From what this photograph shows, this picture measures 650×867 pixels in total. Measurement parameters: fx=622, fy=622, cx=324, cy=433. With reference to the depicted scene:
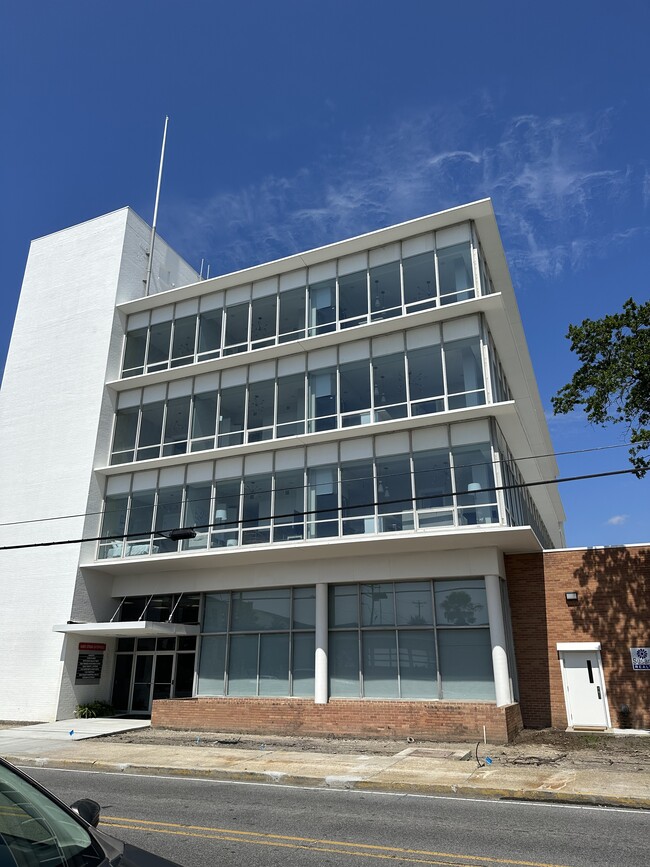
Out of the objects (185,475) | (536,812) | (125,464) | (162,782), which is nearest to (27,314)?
(125,464)

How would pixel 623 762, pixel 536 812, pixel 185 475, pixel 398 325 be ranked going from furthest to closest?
pixel 185 475 < pixel 398 325 < pixel 623 762 < pixel 536 812

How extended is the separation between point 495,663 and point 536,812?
390 inches

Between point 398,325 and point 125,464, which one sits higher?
point 398,325

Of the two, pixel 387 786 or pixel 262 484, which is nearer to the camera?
pixel 387 786

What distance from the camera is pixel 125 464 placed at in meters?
25.8

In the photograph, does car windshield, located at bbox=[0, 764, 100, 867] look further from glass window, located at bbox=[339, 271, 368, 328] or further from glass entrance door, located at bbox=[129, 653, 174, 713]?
glass entrance door, located at bbox=[129, 653, 174, 713]

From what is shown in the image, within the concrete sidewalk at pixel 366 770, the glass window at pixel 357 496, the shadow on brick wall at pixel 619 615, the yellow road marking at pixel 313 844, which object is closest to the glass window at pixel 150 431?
the glass window at pixel 357 496

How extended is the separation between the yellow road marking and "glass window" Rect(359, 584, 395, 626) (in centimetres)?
1304

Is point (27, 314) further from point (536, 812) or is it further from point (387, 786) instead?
point (536, 812)

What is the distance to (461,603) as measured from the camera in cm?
2025

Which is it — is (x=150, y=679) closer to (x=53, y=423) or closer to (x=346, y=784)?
(x=53, y=423)

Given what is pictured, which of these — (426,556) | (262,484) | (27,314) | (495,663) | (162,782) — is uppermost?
(27,314)

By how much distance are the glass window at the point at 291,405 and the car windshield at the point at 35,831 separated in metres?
19.9

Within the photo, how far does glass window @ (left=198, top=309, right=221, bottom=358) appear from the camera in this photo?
87.0 feet
